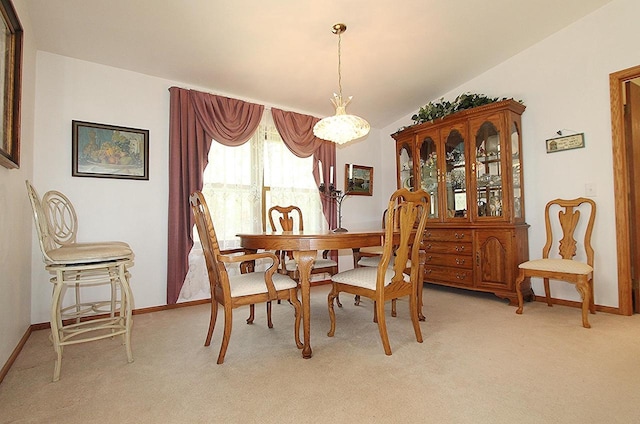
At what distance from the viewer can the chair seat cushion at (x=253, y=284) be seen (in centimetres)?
185

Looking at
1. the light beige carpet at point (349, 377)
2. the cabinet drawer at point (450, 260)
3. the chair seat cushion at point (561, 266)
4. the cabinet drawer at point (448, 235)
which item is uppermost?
the cabinet drawer at point (448, 235)

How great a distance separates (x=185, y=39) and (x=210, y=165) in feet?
3.94

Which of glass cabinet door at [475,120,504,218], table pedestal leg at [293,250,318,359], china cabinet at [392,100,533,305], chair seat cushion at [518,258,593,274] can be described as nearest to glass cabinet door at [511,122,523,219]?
china cabinet at [392,100,533,305]

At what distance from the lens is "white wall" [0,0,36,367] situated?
5.71 feet

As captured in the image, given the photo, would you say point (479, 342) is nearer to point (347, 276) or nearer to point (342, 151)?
point (347, 276)

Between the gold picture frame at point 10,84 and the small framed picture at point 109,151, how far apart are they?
77cm

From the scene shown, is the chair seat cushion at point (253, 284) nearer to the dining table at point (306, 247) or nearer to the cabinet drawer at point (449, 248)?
the dining table at point (306, 247)

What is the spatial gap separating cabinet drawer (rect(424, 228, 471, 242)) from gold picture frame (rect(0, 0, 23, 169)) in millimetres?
3600

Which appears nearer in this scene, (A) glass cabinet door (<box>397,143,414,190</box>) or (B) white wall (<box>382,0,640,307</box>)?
(B) white wall (<box>382,0,640,307</box>)

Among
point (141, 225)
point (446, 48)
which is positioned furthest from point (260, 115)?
point (446, 48)

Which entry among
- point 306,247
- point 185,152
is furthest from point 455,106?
point 185,152

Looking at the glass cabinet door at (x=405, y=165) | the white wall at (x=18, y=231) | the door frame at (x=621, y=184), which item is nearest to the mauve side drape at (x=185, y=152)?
the white wall at (x=18, y=231)

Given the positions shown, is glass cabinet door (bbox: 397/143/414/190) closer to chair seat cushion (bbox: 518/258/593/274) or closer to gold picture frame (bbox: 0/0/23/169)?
chair seat cushion (bbox: 518/258/593/274)

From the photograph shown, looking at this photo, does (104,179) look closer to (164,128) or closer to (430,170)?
(164,128)
